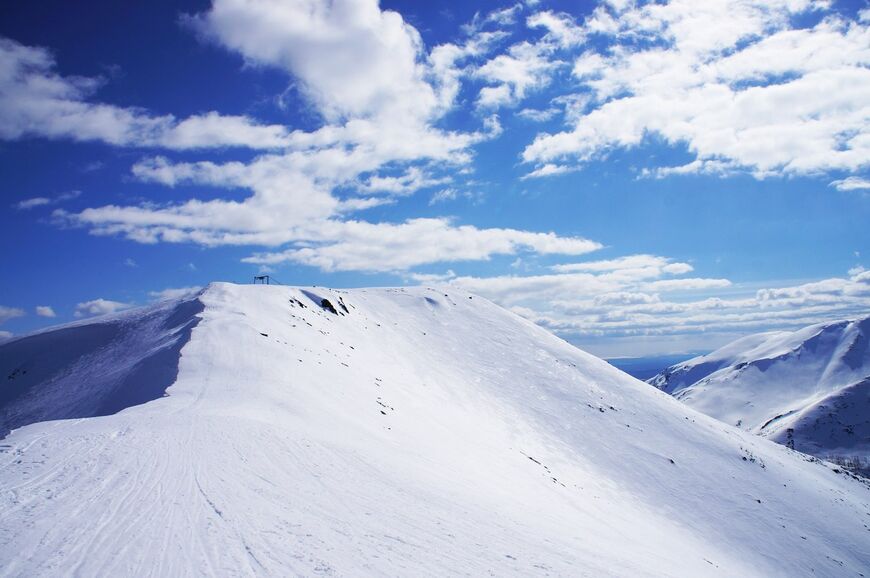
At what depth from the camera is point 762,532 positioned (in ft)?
126

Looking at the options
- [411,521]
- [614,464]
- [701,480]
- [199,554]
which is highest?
[199,554]

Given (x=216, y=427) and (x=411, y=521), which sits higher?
(x=216, y=427)

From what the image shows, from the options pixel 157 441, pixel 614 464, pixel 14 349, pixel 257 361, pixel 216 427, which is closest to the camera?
pixel 157 441

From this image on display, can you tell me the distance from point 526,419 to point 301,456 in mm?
33175

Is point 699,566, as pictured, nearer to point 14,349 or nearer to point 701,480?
point 701,480

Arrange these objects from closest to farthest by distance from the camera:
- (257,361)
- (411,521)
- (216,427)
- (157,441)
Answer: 1. (411,521)
2. (157,441)
3. (216,427)
4. (257,361)

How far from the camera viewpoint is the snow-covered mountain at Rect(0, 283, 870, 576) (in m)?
8.91

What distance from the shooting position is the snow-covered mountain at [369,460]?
8.91 m

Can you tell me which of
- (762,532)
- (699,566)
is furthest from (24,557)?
(762,532)

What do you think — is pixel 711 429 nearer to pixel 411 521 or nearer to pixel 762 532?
pixel 762 532

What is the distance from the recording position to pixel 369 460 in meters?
15.5

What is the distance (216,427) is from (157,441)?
205 centimetres

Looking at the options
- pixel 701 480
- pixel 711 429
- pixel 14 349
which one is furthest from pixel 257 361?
pixel 711 429

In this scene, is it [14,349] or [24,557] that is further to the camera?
[14,349]
